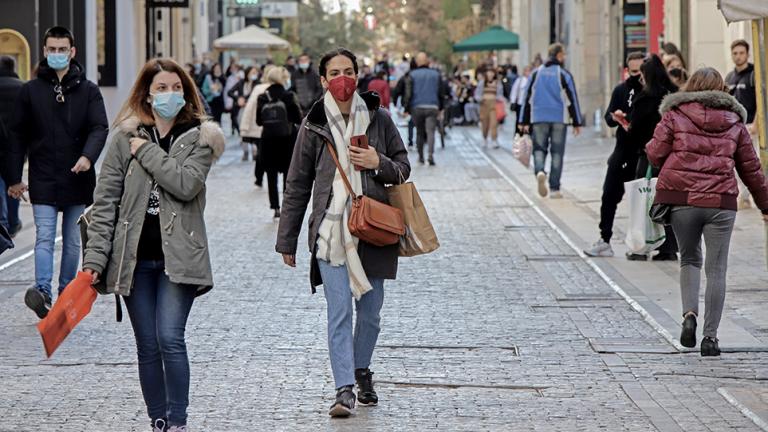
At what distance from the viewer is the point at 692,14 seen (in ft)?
83.1

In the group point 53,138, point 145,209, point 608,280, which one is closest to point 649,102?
point 608,280

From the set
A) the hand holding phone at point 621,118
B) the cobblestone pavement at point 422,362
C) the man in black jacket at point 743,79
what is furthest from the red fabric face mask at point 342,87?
the man in black jacket at point 743,79

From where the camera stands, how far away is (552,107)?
2017 cm

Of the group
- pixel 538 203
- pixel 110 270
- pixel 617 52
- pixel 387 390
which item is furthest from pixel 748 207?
pixel 617 52

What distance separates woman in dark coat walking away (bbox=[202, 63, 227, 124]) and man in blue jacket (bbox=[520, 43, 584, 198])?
18703mm

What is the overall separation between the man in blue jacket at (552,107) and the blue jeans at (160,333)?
1356 centimetres

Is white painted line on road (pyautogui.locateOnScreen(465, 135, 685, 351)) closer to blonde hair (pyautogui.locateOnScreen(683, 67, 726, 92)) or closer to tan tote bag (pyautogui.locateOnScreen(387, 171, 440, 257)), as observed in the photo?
blonde hair (pyautogui.locateOnScreen(683, 67, 726, 92))

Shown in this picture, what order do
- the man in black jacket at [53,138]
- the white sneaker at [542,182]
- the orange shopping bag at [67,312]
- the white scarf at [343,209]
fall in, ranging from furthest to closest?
the white sneaker at [542,182] < the man in black jacket at [53,138] < the white scarf at [343,209] < the orange shopping bag at [67,312]

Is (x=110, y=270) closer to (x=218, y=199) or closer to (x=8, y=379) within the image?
(x=8, y=379)

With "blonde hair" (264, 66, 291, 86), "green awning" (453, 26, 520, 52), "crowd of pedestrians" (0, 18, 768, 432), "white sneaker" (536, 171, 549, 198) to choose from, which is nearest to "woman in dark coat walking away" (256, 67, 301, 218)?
"blonde hair" (264, 66, 291, 86)

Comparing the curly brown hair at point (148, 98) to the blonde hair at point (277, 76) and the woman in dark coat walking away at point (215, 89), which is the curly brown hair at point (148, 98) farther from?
the woman in dark coat walking away at point (215, 89)

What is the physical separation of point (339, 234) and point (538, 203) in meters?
12.7

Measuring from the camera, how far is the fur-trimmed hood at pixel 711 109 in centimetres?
934

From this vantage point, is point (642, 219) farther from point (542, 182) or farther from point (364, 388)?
point (542, 182)
